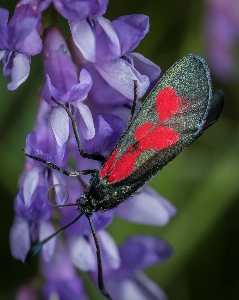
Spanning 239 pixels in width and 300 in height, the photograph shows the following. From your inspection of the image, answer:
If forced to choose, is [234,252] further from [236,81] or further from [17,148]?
[17,148]

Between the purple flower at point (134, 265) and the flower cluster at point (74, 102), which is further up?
the flower cluster at point (74, 102)

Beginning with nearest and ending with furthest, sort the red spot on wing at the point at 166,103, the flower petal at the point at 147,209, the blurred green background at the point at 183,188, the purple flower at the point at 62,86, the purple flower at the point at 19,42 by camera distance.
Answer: the purple flower at the point at 19,42 < the purple flower at the point at 62,86 < the red spot on wing at the point at 166,103 < the flower petal at the point at 147,209 < the blurred green background at the point at 183,188

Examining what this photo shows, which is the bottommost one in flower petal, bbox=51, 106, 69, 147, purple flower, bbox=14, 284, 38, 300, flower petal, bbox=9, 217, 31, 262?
purple flower, bbox=14, 284, 38, 300

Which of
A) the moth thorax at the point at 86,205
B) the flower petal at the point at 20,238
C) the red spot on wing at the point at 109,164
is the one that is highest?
the red spot on wing at the point at 109,164

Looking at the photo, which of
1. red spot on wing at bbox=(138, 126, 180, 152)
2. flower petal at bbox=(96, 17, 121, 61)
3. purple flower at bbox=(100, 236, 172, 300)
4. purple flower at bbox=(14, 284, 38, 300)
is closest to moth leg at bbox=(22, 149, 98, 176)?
red spot on wing at bbox=(138, 126, 180, 152)

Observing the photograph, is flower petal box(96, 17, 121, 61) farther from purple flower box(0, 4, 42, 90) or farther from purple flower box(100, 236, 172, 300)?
purple flower box(100, 236, 172, 300)

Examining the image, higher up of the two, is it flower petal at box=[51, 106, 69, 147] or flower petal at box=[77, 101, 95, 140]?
flower petal at box=[77, 101, 95, 140]

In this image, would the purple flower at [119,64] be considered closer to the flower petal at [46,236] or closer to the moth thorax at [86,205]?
the moth thorax at [86,205]

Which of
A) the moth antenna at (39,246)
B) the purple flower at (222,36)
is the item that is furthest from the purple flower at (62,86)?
the purple flower at (222,36)
